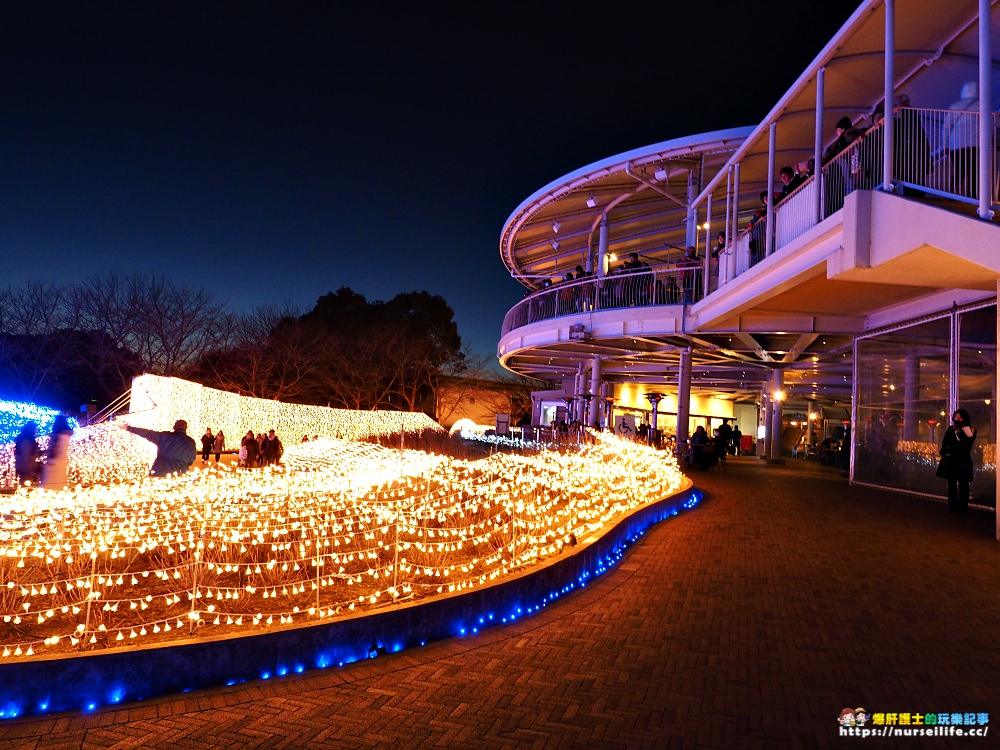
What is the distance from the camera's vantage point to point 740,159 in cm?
1337

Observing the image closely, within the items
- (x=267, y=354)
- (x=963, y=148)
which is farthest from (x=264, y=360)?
(x=963, y=148)

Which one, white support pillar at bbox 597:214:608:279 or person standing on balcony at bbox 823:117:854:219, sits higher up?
white support pillar at bbox 597:214:608:279

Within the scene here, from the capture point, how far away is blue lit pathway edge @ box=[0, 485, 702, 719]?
11.4ft

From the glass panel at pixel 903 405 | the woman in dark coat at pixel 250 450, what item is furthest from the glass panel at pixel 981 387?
the woman in dark coat at pixel 250 450

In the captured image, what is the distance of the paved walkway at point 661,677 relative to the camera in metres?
3.37

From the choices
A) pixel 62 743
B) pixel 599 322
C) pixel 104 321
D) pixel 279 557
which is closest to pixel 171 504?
pixel 279 557

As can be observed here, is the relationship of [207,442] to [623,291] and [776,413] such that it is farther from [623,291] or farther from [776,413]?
[776,413]

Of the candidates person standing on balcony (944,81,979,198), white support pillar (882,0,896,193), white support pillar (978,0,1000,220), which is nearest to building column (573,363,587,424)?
white support pillar (882,0,896,193)

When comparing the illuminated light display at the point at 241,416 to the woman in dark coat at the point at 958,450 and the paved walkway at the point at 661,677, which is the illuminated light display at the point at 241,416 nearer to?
the paved walkway at the point at 661,677

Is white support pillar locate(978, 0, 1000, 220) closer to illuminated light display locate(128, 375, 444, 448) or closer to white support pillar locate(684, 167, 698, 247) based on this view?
white support pillar locate(684, 167, 698, 247)

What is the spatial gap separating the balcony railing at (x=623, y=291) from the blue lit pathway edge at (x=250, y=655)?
42.0 ft

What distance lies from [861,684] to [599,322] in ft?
49.6

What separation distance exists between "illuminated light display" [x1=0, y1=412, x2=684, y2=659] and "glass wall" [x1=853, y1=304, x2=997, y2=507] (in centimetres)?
568

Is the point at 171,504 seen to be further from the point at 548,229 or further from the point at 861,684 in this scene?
the point at 548,229
